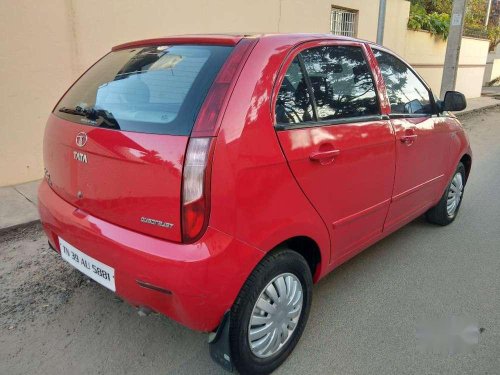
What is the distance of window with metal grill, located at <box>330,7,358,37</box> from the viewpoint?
9582 mm

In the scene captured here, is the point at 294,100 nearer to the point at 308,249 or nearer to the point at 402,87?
the point at 308,249

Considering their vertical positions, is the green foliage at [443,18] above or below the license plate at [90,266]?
above

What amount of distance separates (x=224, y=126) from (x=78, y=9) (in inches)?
162

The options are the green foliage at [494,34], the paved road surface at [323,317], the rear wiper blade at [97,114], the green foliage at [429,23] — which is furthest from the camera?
the green foliage at [494,34]

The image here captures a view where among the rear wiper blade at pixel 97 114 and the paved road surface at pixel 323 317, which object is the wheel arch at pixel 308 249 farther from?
the rear wiper blade at pixel 97 114

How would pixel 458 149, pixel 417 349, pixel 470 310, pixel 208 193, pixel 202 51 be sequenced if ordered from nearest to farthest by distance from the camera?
pixel 208 193
pixel 202 51
pixel 417 349
pixel 470 310
pixel 458 149

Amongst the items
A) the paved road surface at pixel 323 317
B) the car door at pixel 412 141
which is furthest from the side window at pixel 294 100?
the paved road surface at pixel 323 317

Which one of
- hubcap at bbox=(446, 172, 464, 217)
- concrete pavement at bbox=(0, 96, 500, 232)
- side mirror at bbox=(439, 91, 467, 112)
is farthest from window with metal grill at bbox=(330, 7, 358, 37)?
concrete pavement at bbox=(0, 96, 500, 232)

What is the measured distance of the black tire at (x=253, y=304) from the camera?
1979 mm

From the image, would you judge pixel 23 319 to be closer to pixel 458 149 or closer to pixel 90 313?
pixel 90 313

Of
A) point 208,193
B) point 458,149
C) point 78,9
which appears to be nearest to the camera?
point 208,193

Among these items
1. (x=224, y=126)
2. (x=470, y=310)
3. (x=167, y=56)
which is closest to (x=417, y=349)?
(x=470, y=310)

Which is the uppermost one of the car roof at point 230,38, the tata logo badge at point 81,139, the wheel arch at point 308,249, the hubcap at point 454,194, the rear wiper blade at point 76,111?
the car roof at point 230,38

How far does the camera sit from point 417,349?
245 centimetres
